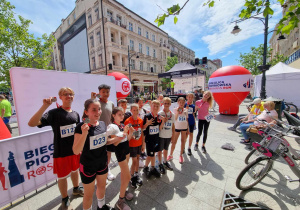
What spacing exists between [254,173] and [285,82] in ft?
44.9

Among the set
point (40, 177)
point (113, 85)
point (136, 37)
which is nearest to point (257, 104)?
point (113, 85)

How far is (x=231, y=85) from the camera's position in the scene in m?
7.78

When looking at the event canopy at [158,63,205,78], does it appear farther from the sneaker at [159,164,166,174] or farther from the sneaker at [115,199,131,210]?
the sneaker at [115,199,131,210]

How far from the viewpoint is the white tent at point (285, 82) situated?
34.8ft

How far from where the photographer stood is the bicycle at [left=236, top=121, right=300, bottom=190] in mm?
2328

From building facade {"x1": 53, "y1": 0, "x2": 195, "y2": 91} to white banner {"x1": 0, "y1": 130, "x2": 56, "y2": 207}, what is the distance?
17482mm

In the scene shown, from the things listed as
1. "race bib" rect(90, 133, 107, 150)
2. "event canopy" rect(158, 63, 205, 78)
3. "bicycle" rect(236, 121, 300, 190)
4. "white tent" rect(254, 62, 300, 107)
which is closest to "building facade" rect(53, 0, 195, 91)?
"event canopy" rect(158, 63, 205, 78)

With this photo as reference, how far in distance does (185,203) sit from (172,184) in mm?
482

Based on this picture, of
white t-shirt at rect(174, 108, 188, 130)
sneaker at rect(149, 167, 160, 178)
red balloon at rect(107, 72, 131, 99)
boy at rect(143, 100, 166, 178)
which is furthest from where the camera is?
red balloon at rect(107, 72, 131, 99)

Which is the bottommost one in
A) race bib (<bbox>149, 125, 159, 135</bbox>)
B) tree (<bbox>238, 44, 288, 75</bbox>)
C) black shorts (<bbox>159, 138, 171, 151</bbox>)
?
black shorts (<bbox>159, 138, 171, 151</bbox>)

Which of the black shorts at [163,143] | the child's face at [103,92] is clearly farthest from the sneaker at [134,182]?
the child's face at [103,92]

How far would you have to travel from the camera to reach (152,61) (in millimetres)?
32281

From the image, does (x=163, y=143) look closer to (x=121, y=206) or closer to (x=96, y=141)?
(x=121, y=206)

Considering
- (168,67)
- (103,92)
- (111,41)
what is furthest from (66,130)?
(168,67)
